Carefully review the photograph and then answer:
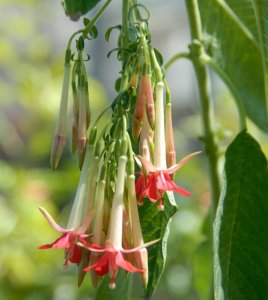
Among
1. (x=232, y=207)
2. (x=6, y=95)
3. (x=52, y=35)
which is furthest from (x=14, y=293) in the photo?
(x=52, y=35)

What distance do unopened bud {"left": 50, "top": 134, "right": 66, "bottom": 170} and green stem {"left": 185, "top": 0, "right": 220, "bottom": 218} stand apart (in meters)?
0.31

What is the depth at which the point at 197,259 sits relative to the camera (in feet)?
5.04

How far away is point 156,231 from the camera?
3.29ft

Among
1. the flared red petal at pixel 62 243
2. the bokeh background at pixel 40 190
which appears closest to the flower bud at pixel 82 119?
the flared red petal at pixel 62 243

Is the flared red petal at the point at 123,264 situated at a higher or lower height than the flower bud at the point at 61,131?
lower

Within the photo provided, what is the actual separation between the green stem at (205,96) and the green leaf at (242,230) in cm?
15

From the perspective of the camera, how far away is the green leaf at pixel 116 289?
1189 millimetres

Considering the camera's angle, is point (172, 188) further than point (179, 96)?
No

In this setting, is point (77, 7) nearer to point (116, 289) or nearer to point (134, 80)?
point (134, 80)

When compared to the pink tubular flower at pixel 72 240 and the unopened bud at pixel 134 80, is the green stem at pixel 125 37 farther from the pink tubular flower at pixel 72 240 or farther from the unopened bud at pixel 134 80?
the pink tubular flower at pixel 72 240

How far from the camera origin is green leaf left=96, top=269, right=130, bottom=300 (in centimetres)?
119

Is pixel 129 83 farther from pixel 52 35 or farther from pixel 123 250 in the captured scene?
pixel 52 35

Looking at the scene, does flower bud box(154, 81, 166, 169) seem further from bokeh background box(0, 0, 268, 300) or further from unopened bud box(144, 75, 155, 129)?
bokeh background box(0, 0, 268, 300)

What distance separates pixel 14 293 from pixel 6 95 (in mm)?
657
